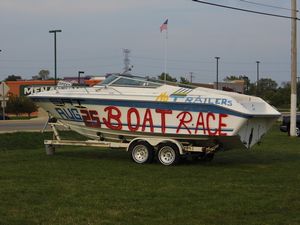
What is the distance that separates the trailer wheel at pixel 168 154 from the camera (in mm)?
14703

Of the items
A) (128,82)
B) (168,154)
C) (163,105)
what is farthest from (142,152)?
(128,82)

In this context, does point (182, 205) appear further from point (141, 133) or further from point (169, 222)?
point (141, 133)

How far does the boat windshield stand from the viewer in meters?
15.3

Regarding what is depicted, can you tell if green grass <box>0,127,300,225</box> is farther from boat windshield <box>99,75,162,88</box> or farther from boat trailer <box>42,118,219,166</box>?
boat windshield <box>99,75,162,88</box>

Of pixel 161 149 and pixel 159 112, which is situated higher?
pixel 159 112

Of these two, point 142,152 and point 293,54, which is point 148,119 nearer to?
point 142,152

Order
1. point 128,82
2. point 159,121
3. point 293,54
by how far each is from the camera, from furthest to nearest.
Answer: point 293,54 < point 128,82 < point 159,121

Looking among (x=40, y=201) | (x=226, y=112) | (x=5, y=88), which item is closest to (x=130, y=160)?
(x=226, y=112)

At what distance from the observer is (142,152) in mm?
15180

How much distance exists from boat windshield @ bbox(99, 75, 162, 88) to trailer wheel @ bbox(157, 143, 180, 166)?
162 cm

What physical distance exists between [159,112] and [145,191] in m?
4.66

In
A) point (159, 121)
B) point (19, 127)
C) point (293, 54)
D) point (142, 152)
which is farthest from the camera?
point (19, 127)

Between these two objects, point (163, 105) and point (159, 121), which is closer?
point (163, 105)

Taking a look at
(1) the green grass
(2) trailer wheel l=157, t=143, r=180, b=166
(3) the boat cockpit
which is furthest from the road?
(1) the green grass
